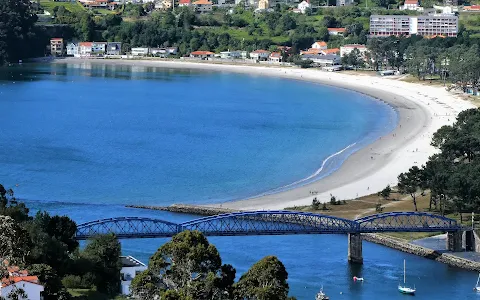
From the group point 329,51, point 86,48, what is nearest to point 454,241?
point 329,51

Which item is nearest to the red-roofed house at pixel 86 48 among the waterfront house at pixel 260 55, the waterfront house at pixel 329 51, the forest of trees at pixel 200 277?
the waterfront house at pixel 260 55

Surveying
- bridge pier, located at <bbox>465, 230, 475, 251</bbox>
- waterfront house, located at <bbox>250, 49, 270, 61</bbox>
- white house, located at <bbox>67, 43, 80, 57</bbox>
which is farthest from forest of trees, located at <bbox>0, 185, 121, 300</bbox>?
white house, located at <bbox>67, 43, 80, 57</bbox>

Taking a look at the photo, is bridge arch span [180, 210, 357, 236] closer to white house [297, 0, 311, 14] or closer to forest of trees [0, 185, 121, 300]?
forest of trees [0, 185, 121, 300]

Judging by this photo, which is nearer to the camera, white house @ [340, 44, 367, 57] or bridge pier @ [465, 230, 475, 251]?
bridge pier @ [465, 230, 475, 251]

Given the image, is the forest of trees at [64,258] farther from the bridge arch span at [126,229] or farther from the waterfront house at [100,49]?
the waterfront house at [100,49]

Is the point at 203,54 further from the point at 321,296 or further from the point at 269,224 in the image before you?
the point at 321,296

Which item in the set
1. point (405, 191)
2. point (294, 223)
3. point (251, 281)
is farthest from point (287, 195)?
point (251, 281)
